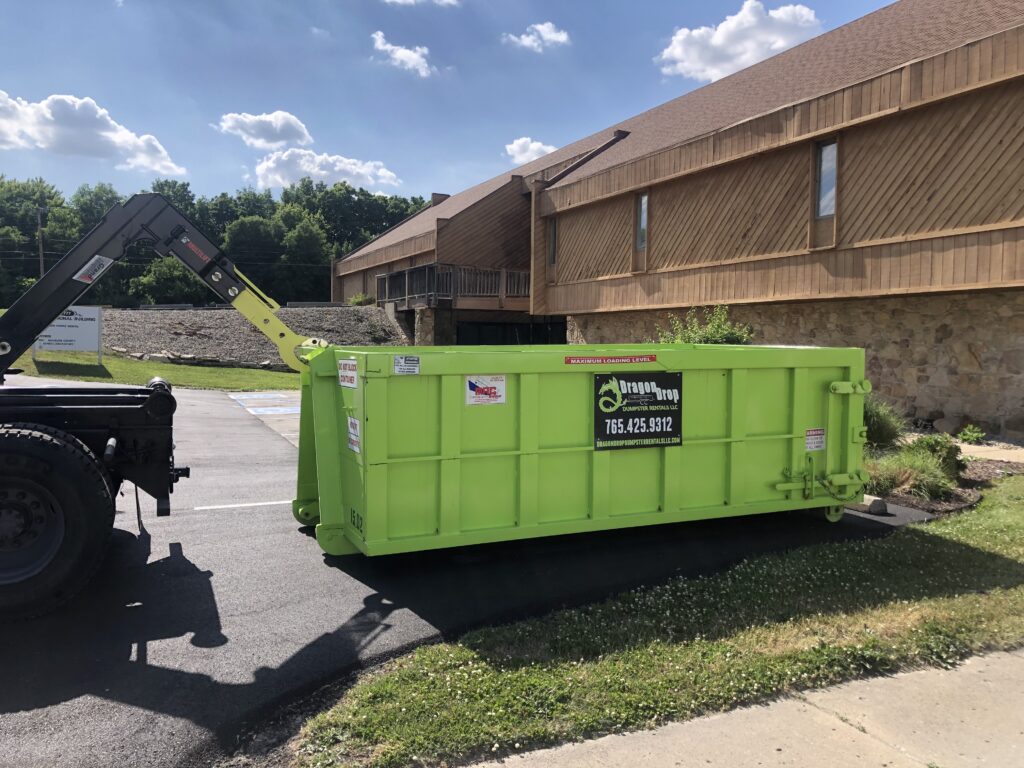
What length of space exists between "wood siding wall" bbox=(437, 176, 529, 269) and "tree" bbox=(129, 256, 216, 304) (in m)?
40.7

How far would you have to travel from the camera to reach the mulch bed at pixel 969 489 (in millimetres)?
7414

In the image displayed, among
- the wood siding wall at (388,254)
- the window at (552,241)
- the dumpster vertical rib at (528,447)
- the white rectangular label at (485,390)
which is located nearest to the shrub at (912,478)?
the dumpster vertical rib at (528,447)

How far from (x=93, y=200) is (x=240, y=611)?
10900 cm

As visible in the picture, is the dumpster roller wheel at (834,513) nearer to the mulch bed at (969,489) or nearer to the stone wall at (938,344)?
the mulch bed at (969,489)

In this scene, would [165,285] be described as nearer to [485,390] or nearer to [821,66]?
[821,66]

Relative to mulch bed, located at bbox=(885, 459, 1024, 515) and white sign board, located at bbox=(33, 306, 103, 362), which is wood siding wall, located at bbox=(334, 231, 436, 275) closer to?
white sign board, located at bbox=(33, 306, 103, 362)

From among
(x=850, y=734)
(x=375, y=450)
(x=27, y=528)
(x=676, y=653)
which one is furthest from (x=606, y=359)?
(x=27, y=528)

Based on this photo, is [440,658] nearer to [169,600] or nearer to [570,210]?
[169,600]

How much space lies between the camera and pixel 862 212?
13.3 m

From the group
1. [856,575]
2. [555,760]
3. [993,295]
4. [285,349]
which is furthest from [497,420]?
[993,295]

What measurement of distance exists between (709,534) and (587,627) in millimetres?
2561

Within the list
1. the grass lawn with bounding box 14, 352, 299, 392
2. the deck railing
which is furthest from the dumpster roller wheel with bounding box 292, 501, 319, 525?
the deck railing

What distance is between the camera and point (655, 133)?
23.7 m

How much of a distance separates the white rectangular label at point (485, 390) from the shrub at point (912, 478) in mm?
4701
